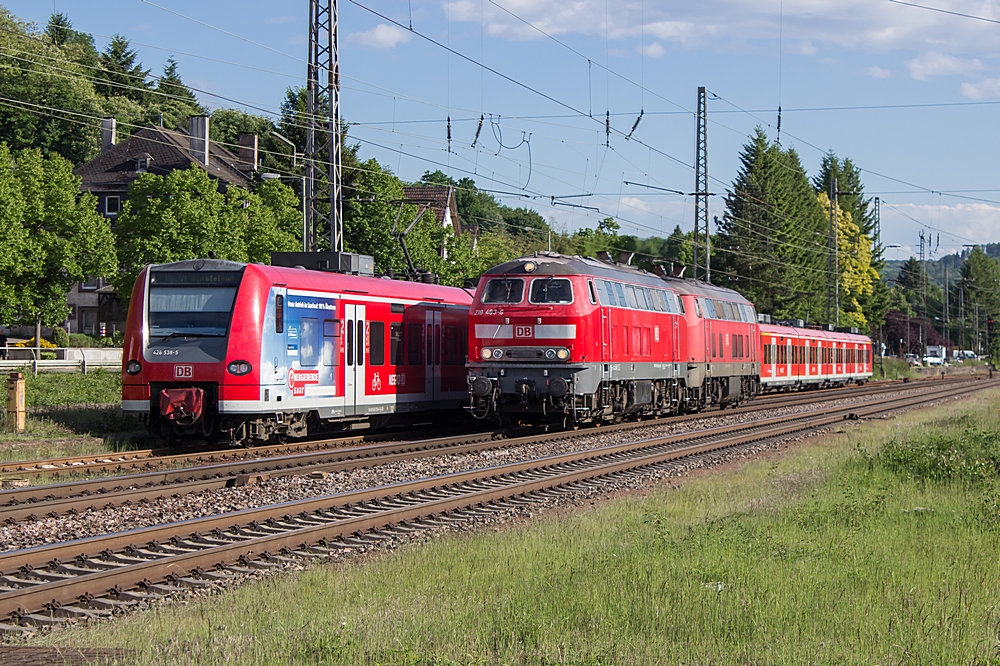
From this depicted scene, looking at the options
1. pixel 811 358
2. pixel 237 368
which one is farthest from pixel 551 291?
pixel 811 358

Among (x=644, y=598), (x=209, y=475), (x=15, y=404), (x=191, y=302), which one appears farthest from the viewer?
(x=15, y=404)

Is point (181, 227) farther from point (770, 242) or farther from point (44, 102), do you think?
point (770, 242)

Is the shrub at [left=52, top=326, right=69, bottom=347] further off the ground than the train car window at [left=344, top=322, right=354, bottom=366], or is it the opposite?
the shrub at [left=52, top=326, right=69, bottom=347]

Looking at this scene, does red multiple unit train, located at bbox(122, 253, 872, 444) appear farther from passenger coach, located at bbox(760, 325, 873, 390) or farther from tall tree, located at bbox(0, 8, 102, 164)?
tall tree, located at bbox(0, 8, 102, 164)

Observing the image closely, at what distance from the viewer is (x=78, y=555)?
9.38 m

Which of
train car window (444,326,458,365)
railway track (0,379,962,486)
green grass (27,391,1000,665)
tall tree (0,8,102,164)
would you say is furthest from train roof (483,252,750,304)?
tall tree (0,8,102,164)

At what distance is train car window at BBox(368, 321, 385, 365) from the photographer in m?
21.9

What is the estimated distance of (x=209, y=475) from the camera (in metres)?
15.3

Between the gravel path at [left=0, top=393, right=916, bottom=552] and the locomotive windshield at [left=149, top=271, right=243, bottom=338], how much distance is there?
438 centimetres

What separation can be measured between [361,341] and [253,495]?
8.39 metres

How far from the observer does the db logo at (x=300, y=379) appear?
763 inches

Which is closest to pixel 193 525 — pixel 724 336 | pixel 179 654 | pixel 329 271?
pixel 179 654

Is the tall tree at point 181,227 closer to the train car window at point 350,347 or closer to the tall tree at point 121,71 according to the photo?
the train car window at point 350,347

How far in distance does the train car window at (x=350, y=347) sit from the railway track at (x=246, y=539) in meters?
5.60
